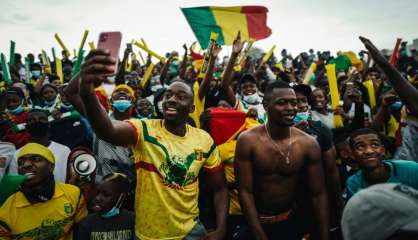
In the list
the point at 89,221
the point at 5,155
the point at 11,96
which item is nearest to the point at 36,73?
the point at 11,96

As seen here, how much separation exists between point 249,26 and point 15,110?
5063 millimetres

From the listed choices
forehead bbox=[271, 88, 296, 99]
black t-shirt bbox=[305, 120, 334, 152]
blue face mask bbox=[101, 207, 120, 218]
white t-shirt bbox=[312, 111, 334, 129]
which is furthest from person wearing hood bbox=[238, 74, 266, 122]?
blue face mask bbox=[101, 207, 120, 218]

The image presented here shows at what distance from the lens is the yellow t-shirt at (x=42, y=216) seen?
2.98 meters

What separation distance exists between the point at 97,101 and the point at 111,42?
0.45 meters

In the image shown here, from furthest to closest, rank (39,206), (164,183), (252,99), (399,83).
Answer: (252,99), (39,206), (399,83), (164,183)

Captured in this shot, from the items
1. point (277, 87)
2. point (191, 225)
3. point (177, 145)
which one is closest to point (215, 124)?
point (277, 87)

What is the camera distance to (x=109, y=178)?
3.29 m

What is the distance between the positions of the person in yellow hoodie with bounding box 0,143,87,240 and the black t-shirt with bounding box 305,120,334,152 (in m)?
2.77

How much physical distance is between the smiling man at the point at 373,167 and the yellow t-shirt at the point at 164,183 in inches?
65.7

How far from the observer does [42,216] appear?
310 cm

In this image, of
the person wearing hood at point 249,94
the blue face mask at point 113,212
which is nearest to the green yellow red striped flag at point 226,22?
the person wearing hood at point 249,94

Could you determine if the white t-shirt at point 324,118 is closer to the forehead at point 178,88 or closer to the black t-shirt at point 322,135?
the black t-shirt at point 322,135

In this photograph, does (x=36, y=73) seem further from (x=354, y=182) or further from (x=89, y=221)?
(x=354, y=182)

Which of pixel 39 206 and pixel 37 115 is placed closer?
pixel 39 206
